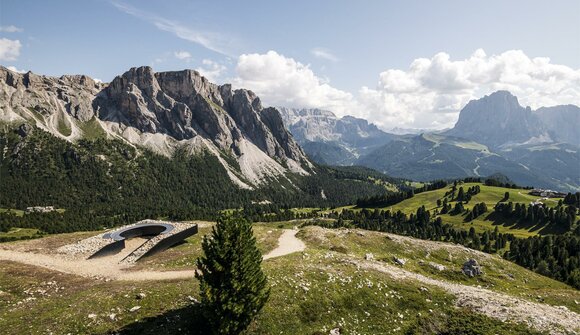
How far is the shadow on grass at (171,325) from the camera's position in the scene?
36.9 metres

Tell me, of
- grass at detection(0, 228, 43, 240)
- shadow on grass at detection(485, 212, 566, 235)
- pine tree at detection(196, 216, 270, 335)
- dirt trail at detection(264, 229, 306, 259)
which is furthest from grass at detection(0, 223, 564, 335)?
shadow on grass at detection(485, 212, 566, 235)

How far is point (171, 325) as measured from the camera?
3831 cm

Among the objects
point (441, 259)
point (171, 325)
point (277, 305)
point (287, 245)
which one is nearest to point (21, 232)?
point (287, 245)

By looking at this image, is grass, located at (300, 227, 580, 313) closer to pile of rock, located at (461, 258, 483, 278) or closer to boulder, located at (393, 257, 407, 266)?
boulder, located at (393, 257, 407, 266)

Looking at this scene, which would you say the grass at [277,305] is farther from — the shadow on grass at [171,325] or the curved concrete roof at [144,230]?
the curved concrete roof at [144,230]

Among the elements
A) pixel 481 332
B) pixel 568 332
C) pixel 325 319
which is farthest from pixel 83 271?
pixel 568 332

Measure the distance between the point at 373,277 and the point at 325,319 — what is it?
1348 cm

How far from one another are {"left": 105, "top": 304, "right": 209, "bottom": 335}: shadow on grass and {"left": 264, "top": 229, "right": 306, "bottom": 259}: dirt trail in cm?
2694

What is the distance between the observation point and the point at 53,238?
240 feet

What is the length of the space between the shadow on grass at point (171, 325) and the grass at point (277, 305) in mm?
99

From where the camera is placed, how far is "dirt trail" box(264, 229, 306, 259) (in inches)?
2708

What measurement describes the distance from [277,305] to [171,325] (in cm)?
1241

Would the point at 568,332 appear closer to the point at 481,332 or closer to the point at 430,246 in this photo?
the point at 481,332

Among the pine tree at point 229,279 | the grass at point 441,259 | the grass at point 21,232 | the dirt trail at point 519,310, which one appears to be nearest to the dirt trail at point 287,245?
the grass at point 441,259
